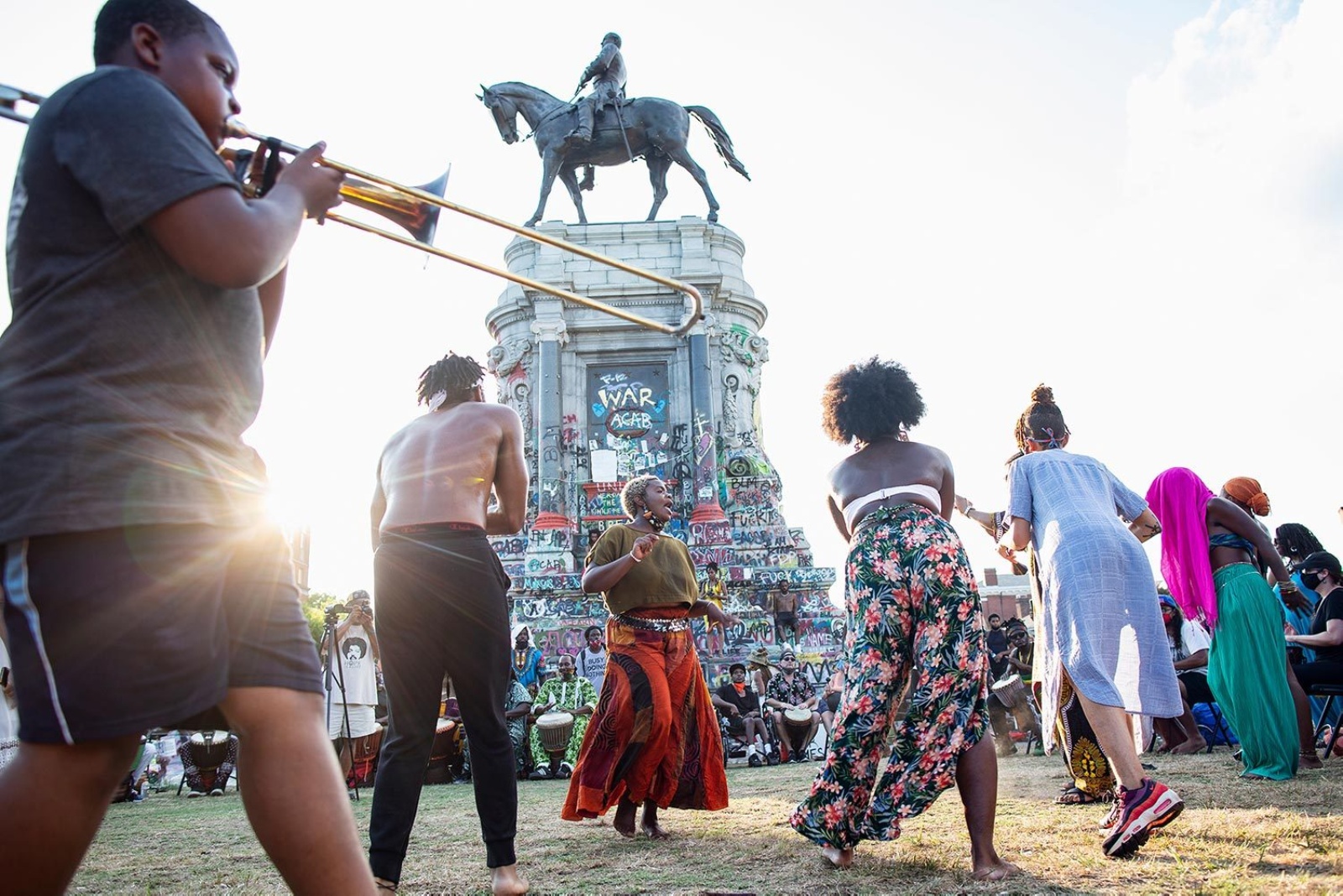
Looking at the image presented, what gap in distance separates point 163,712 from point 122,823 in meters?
7.21

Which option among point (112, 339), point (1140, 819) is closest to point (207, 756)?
point (1140, 819)

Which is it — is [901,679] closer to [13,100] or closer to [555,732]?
[13,100]

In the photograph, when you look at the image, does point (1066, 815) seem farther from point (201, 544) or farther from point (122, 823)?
point (122, 823)

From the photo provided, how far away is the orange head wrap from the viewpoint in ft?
22.8

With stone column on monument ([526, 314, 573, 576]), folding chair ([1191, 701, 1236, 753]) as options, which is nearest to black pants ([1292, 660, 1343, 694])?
folding chair ([1191, 701, 1236, 753])

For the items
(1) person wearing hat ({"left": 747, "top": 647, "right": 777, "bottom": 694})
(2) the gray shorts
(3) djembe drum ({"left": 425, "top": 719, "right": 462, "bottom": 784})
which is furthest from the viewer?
(1) person wearing hat ({"left": 747, "top": 647, "right": 777, "bottom": 694})

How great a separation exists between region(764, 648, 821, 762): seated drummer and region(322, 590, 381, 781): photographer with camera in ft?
16.1

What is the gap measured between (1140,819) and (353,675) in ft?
26.7

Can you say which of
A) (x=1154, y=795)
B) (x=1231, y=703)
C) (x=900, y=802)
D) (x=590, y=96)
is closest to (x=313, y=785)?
(x=900, y=802)

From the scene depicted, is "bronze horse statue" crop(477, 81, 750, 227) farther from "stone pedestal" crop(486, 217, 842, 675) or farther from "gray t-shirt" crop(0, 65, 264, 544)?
"gray t-shirt" crop(0, 65, 264, 544)

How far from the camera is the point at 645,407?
21.1m

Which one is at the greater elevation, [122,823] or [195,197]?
[195,197]

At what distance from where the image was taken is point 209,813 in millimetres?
8133

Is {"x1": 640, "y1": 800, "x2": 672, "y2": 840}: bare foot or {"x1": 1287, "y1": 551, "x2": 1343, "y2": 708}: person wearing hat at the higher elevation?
{"x1": 1287, "y1": 551, "x2": 1343, "y2": 708}: person wearing hat
